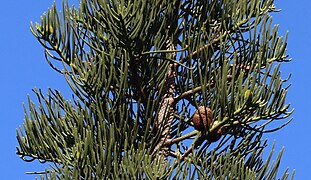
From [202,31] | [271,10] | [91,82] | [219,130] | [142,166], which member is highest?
[271,10]

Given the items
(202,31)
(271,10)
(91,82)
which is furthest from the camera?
(271,10)

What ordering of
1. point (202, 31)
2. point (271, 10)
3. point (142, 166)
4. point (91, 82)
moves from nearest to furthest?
point (142, 166)
point (91, 82)
point (202, 31)
point (271, 10)

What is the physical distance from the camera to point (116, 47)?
16.5ft

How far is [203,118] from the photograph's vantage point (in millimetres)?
4879

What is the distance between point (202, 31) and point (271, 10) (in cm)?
71

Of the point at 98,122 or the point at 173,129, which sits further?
the point at 173,129

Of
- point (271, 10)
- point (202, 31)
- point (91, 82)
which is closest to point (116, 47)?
point (91, 82)

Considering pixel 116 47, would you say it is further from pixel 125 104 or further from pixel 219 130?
pixel 219 130

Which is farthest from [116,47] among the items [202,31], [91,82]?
[202,31]

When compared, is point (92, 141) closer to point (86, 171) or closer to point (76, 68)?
point (86, 171)

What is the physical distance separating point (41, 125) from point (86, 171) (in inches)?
21.3

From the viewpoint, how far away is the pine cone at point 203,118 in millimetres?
4859

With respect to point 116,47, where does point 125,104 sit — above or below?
below

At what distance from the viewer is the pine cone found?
4.86m
